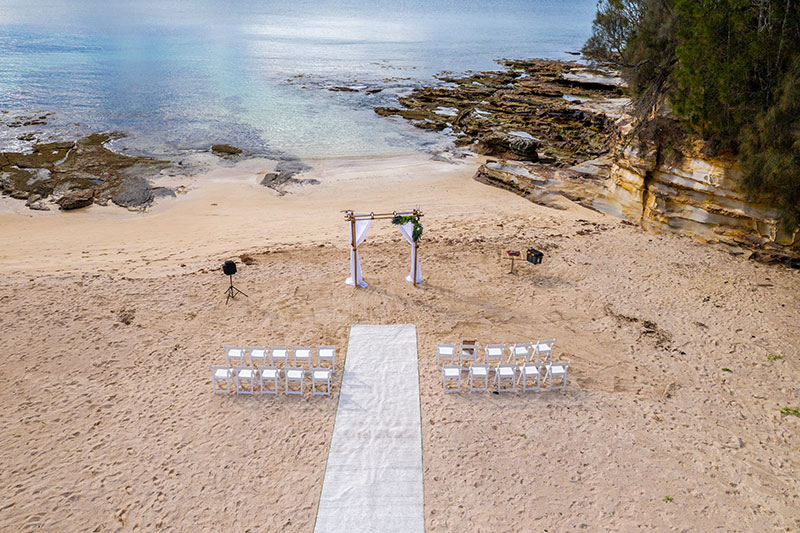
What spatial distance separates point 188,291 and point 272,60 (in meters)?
62.0

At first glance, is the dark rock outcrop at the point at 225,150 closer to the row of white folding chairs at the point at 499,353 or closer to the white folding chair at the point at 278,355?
the white folding chair at the point at 278,355

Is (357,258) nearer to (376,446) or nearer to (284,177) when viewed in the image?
(376,446)

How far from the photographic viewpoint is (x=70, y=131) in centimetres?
3334

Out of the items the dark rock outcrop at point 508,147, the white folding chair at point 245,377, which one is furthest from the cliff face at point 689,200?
the white folding chair at point 245,377

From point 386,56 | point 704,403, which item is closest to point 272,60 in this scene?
point 386,56

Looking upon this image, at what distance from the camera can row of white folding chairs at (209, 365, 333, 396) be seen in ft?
33.6

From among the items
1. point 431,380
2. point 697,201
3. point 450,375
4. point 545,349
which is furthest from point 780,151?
point 431,380

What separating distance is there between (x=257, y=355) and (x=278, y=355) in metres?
0.45

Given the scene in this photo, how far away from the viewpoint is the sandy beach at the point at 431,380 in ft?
26.3

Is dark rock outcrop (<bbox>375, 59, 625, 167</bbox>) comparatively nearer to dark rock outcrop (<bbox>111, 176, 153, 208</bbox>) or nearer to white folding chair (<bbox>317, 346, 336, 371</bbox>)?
dark rock outcrop (<bbox>111, 176, 153, 208</bbox>)

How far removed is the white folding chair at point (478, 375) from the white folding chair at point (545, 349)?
1.35m

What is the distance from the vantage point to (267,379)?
34.8ft

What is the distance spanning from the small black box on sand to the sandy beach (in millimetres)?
322

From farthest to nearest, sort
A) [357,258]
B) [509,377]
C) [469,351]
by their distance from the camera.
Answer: [357,258] → [469,351] → [509,377]
